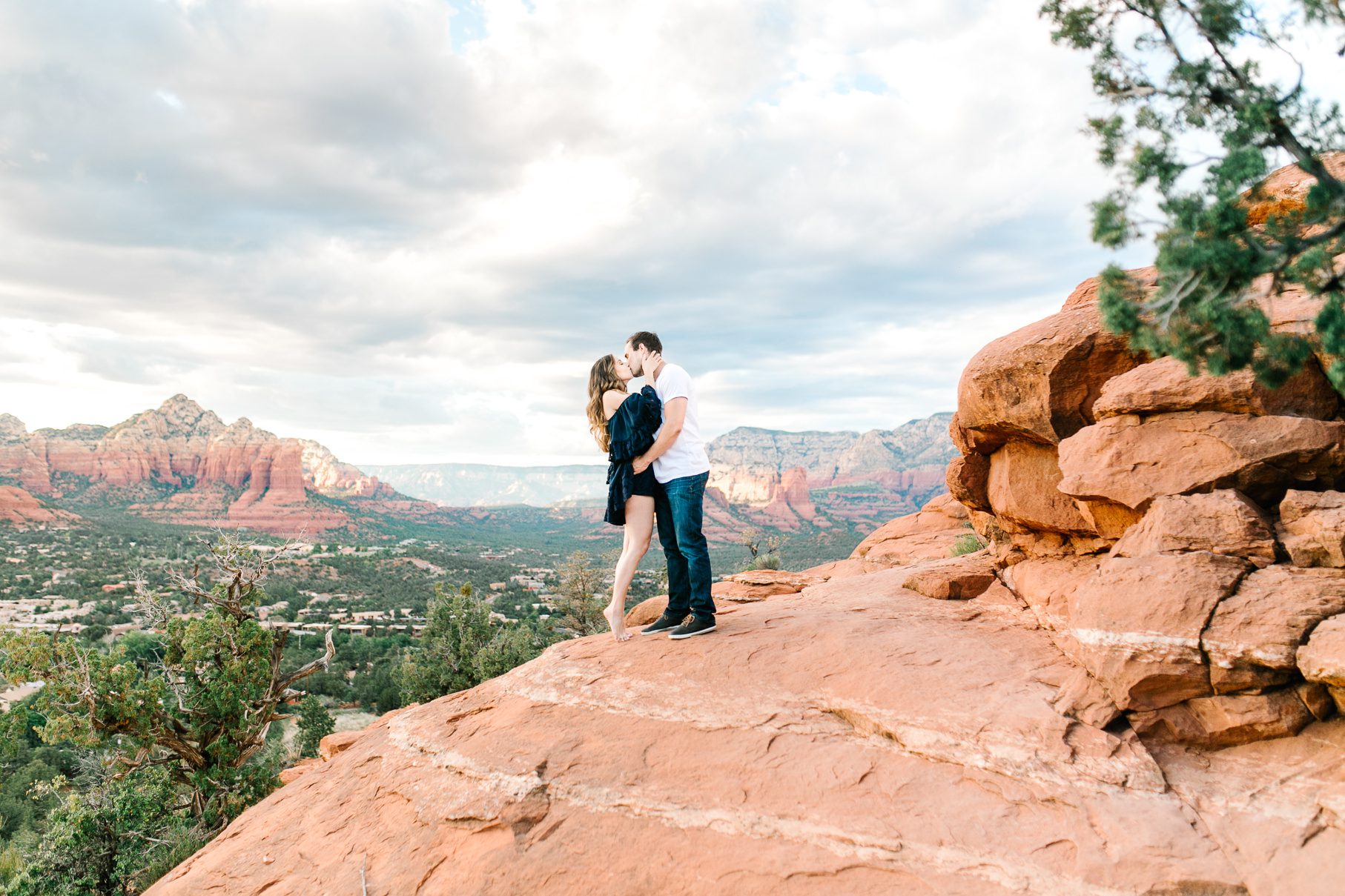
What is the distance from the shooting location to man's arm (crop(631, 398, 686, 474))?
675 centimetres

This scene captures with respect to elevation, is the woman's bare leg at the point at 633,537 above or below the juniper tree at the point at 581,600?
above

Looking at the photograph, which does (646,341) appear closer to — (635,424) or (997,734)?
(635,424)

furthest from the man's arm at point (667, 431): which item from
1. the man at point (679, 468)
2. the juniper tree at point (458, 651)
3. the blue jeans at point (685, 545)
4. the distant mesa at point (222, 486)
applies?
the distant mesa at point (222, 486)

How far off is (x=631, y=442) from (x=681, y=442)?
1.70ft

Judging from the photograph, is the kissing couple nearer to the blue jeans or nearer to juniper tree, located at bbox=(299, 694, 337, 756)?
the blue jeans

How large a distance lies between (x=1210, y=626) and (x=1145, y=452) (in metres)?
1.86

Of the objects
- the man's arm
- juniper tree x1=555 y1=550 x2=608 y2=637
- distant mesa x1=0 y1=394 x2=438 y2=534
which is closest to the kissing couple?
the man's arm

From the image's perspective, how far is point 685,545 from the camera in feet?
22.7

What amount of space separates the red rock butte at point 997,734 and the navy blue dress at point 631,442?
162 centimetres

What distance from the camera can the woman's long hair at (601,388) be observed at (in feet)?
23.3

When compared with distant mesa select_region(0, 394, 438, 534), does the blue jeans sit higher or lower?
lower

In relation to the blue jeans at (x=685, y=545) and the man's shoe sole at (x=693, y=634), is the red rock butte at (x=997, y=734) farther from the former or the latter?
the blue jeans at (x=685, y=545)

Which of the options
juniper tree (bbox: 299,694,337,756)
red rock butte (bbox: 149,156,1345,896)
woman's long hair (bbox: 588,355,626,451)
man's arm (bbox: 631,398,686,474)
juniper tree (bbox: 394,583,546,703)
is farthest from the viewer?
juniper tree (bbox: 394,583,546,703)

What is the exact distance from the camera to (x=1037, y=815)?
14.0ft
